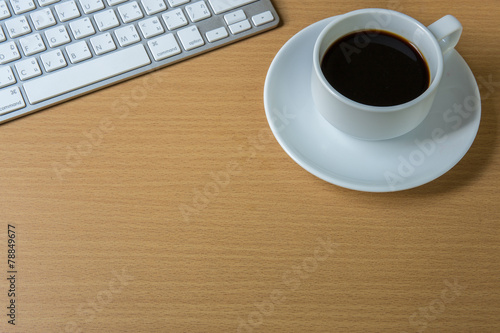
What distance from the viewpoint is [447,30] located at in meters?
0.52

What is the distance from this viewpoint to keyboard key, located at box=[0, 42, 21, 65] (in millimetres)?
591

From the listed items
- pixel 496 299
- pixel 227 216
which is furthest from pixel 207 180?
pixel 496 299

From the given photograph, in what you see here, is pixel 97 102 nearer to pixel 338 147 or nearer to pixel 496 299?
pixel 338 147

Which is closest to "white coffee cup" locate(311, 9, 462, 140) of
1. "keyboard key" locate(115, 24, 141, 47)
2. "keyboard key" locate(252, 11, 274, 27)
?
"keyboard key" locate(252, 11, 274, 27)

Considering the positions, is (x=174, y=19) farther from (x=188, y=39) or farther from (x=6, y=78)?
(x=6, y=78)

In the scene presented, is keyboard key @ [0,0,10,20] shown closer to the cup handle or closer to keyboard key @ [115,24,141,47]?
keyboard key @ [115,24,141,47]

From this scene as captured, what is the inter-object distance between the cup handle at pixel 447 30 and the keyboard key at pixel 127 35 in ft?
1.10

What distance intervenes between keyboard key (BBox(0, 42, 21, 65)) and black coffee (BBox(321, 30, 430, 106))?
13.9 inches

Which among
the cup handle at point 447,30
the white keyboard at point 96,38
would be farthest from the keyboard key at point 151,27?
the cup handle at point 447,30

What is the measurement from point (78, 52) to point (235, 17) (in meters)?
0.19

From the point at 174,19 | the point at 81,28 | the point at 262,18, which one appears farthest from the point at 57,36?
the point at 262,18

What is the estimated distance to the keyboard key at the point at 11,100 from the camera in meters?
0.58

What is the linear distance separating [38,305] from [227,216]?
209 mm

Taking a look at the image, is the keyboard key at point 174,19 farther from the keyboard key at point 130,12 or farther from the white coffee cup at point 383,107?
the white coffee cup at point 383,107
